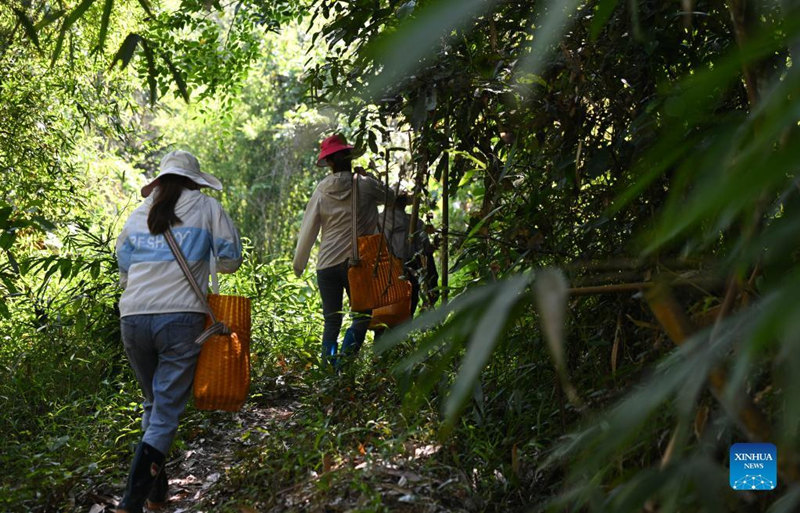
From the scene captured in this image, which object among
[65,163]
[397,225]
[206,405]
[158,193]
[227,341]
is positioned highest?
[65,163]

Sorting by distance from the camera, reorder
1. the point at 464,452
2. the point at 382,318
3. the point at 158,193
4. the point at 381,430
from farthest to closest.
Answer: the point at 382,318 < the point at 158,193 < the point at 381,430 < the point at 464,452

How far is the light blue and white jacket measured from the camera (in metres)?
4.29

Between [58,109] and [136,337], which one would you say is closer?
[136,337]

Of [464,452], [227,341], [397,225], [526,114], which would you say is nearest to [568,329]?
[464,452]

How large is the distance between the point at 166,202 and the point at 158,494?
4.62ft

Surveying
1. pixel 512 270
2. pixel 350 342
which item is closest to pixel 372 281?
pixel 350 342

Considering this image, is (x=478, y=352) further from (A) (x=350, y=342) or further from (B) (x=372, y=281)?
(A) (x=350, y=342)

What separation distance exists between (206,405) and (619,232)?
6.91ft

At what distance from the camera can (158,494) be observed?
14.6ft

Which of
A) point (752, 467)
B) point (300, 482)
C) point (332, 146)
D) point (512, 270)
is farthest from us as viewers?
point (332, 146)

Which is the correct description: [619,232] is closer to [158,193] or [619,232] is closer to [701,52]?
[701,52]

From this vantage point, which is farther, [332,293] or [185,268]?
[332,293]

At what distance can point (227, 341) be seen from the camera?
4.36 metres

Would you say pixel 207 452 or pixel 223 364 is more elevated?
pixel 223 364
